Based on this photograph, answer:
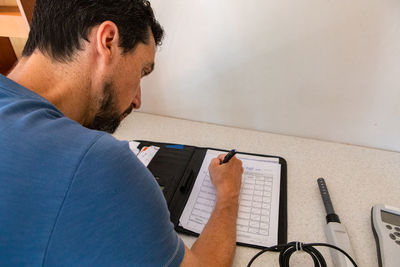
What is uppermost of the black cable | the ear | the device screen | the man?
the ear

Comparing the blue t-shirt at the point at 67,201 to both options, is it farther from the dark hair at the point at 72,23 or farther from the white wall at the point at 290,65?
the white wall at the point at 290,65

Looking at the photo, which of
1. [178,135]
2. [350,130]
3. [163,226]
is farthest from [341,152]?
[163,226]

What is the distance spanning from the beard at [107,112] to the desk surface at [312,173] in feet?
1.19

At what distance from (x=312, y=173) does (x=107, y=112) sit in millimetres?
654

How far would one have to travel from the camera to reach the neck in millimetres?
549

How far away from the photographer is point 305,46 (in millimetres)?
867

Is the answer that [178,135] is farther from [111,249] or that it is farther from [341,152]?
[111,249]

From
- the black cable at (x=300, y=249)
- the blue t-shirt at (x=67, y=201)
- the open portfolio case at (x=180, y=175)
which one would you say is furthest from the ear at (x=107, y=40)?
the black cable at (x=300, y=249)

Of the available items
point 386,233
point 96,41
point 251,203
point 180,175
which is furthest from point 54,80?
point 386,233

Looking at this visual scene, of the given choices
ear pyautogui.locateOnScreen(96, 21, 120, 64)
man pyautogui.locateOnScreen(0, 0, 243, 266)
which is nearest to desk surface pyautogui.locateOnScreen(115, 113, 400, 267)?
man pyautogui.locateOnScreen(0, 0, 243, 266)

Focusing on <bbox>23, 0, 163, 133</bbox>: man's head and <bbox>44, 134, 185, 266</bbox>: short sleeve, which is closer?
<bbox>44, 134, 185, 266</bbox>: short sleeve

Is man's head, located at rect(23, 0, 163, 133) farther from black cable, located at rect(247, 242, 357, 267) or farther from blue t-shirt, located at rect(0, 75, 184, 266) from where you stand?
black cable, located at rect(247, 242, 357, 267)

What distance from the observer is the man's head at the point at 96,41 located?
1.86 ft

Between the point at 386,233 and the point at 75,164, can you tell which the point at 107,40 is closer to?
the point at 75,164
